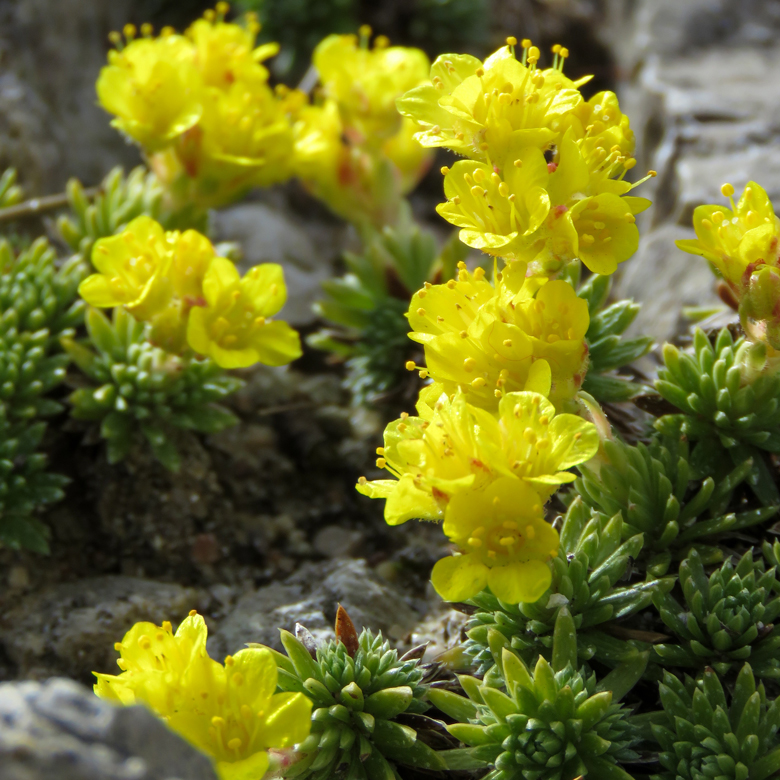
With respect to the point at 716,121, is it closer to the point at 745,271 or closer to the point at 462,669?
the point at 745,271

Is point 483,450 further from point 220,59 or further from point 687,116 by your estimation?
point 687,116

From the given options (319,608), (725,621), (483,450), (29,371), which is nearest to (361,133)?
(29,371)

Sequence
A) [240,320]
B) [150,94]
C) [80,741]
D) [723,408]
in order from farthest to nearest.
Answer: [150,94] < [240,320] < [723,408] < [80,741]

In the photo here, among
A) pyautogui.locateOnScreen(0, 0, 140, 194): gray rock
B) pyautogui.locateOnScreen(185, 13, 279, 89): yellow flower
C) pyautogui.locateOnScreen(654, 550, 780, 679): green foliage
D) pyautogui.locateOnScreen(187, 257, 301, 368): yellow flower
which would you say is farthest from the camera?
pyautogui.locateOnScreen(0, 0, 140, 194): gray rock

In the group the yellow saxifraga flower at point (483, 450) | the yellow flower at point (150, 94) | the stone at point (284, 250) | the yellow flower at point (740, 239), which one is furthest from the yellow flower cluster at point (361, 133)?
the yellow saxifraga flower at point (483, 450)

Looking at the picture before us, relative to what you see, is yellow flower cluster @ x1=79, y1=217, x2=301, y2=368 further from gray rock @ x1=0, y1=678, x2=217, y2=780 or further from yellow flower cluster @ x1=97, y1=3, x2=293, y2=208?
gray rock @ x1=0, y1=678, x2=217, y2=780

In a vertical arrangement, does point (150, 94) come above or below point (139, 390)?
above

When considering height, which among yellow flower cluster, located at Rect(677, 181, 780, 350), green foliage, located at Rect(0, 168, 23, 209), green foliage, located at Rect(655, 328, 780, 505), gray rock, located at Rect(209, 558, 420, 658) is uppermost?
yellow flower cluster, located at Rect(677, 181, 780, 350)

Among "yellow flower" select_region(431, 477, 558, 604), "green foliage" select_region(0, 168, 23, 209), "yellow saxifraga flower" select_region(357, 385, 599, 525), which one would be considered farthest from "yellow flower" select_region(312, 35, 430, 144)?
"yellow flower" select_region(431, 477, 558, 604)
